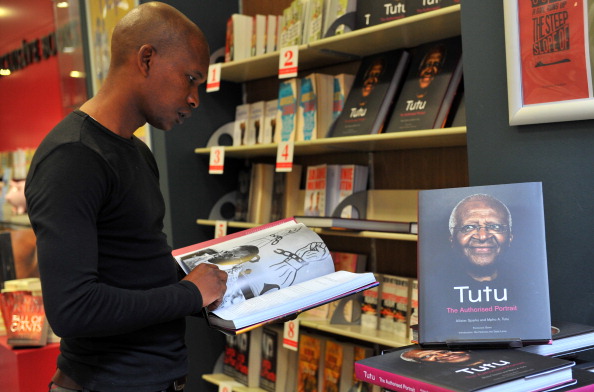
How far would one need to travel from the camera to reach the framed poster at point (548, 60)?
4.57 ft

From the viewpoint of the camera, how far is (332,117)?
101 inches

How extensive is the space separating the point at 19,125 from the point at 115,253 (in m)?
4.62

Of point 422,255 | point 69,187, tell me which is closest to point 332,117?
point 422,255

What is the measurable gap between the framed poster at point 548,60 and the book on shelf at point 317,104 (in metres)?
1.13

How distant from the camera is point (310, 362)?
2.68 metres

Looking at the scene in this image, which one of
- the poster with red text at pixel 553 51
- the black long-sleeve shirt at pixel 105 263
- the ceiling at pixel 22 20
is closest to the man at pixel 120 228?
the black long-sleeve shirt at pixel 105 263

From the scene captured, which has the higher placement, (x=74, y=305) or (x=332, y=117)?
(x=332, y=117)

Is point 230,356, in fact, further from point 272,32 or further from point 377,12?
point 377,12

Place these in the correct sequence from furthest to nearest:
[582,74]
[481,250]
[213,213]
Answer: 1. [213,213]
2. [582,74]
3. [481,250]

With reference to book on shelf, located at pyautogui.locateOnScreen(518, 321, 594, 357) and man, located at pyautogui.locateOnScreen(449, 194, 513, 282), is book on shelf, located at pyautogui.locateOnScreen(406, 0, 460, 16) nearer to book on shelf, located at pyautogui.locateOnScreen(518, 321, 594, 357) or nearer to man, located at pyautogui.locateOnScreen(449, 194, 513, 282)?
man, located at pyautogui.locateOnScreen(449, 194, 513, 282)

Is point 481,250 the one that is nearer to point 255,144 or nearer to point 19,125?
point 255,144

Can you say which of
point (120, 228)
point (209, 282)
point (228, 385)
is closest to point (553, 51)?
point (209, 282)

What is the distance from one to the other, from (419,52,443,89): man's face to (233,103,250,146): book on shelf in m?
1.04

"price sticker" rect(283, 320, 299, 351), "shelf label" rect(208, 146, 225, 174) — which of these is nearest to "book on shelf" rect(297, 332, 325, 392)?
"price sticker" rect(283, 320, 299, 351)
